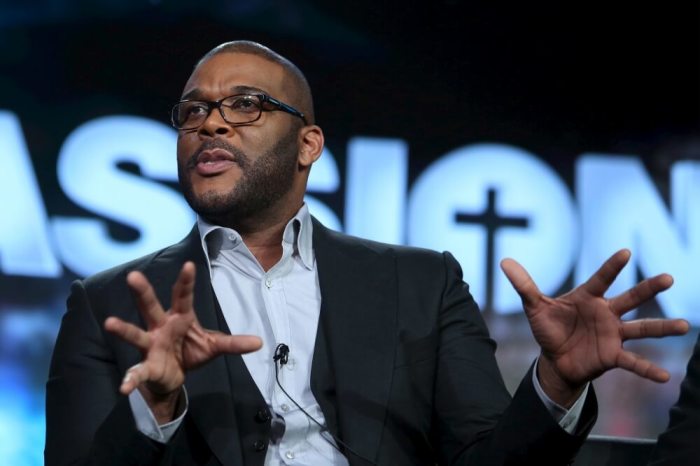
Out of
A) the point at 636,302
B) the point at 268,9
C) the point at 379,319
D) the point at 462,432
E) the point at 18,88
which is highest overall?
the point at 268,9

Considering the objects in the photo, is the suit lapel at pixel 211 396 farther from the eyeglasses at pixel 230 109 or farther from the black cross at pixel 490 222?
the black cross at pixel 490 222

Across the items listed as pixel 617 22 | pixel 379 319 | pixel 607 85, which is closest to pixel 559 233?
pixel 607 85

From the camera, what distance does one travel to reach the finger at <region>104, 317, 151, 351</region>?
62.5 inches

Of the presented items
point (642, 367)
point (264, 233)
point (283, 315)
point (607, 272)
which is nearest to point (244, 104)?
point (264, 233)

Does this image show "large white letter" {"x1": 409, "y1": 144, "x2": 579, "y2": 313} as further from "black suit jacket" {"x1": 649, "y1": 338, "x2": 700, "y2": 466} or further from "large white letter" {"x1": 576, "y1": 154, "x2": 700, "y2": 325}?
"black suit jacket" {"x1": 649, "y1": 338, "x2": 700, "y2": 466}

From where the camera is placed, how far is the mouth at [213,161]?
7.68 feet

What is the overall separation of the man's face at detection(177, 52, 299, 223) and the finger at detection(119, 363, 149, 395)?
0.76 meters

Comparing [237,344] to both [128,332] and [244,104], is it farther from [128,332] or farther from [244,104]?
[244,104]

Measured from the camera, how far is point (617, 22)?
4375mm

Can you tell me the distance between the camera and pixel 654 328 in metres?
1.61

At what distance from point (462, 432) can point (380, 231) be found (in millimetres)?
2023

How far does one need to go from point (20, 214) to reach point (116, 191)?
0.36 m

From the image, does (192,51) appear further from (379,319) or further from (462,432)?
(462,432)

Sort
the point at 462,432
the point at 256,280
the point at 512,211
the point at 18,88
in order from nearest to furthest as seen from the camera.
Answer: the point at 462,432
the point at 256,280
the point at 18,88
the point at 512,211
